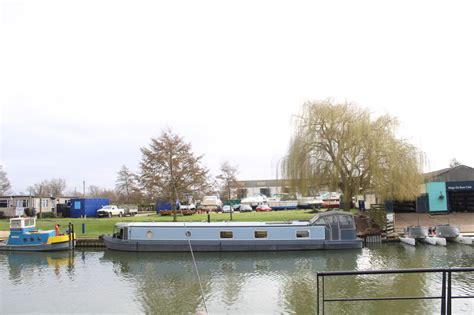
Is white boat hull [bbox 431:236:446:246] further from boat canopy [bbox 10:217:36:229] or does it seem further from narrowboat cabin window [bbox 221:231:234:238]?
boat canopy [bbox 10:217:36:229]

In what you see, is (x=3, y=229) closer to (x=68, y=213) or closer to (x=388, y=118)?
(x=68, y=213)

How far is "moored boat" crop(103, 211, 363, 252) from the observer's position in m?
25.7

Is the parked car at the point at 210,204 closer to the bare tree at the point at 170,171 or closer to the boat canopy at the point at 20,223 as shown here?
the bare tree at the point at 170,171

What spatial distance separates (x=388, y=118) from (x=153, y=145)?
812 inches

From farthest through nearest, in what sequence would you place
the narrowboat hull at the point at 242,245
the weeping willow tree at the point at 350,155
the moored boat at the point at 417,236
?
the weeping willow tree at the point at 350,155
the moored boat at the point at 417,236
the narrowboat hull at the point at 242,245

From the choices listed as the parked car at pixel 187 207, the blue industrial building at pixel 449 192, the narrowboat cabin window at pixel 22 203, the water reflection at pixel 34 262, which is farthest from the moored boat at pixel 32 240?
the blue industrial building at pixel 449 192

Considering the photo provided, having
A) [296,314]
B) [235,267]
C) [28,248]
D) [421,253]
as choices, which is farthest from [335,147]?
[28,248]

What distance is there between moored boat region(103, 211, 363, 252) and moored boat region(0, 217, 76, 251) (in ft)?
11.3

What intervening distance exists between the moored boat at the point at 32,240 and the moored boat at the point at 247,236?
11.3ft

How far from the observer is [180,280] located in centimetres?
1759

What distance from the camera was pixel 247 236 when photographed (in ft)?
85.4

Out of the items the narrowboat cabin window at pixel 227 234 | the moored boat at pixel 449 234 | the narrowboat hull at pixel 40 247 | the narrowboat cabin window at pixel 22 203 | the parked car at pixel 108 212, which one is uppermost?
the narrowboat cabin window at pixel 22 203

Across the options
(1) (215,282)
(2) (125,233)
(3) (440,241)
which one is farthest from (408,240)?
(2) (125,233)

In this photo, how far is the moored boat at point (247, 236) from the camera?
25.7m
